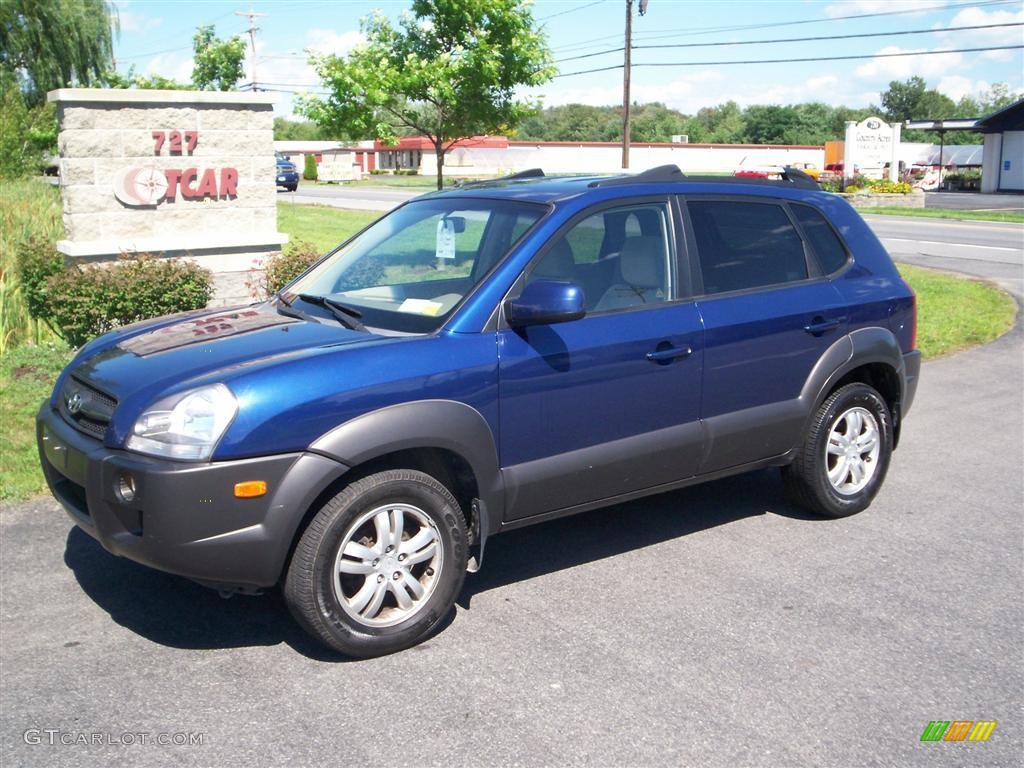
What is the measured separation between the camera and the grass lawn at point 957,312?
11172 millimetres

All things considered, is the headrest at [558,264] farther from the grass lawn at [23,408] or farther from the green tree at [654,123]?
the green tree at [654,123]

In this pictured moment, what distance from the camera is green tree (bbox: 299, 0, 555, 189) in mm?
16812

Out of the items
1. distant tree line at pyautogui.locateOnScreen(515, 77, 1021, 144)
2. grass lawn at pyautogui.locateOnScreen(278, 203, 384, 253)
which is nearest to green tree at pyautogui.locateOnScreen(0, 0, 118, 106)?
grass lawn at pyautogui.locateOnScreen(278, 203, 384, 253)

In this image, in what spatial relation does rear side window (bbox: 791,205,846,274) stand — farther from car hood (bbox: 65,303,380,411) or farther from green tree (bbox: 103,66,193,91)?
green tree (bbox: 103,66,193,91)

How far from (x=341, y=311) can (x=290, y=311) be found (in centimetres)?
38

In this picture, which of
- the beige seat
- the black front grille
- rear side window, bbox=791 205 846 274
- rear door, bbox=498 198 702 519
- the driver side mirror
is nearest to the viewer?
the black front grille

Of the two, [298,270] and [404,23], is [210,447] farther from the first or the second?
[404,23]

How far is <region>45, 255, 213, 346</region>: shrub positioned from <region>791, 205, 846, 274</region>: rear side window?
18.5 feet

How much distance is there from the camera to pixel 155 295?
9086mm

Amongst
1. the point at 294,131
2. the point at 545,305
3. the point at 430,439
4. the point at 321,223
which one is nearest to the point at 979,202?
the point at 321,223

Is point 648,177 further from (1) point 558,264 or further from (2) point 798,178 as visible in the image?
(2) point 798,178

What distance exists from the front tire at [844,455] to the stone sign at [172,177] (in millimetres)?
6981

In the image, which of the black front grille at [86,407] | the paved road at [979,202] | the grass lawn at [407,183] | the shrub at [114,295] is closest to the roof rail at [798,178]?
the black front grille at [86,407]

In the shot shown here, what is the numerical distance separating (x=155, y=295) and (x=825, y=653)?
22.3ft
